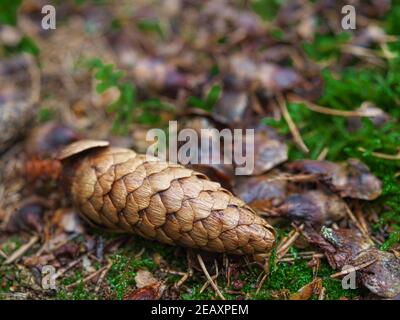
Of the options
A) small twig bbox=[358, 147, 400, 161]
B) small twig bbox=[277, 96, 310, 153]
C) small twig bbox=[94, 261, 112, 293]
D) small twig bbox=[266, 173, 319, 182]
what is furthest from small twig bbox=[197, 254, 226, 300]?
small twig bbox=[358, 147, 400, 161]

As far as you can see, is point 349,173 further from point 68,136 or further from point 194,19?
point 194,19

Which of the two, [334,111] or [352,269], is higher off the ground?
[334,111]

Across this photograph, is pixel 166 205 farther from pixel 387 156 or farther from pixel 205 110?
pixel 387 156

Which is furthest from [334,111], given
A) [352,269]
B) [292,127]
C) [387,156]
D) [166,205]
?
[166,205]

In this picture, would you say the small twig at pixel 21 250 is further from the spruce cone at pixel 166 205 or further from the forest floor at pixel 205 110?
the spruce cone at pixel 166 205
